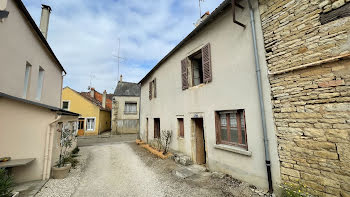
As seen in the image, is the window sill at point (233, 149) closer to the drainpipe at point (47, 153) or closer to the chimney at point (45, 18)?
the drainpipe at point (47, 153)

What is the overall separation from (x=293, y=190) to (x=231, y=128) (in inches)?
82.6

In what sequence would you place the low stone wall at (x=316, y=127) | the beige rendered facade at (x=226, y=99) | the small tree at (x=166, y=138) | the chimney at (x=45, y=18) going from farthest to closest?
the chimney at (x=45, y=18)
the small tree at (x=166, y=138)
the beige rendered facade at (x=226, y=99)
the low stone wall at (x=316, y=127)

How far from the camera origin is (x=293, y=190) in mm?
3008

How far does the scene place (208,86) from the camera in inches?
216

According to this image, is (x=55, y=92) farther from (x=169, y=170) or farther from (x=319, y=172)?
(x=319, y=172)

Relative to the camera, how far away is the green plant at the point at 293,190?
286cm

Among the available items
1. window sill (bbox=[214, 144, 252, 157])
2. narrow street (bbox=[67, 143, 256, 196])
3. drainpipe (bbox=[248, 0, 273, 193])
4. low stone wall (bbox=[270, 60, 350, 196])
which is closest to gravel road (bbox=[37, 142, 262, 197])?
narrow street (bbox=[67, 143, 256, 196])

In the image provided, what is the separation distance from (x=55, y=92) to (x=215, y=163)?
10.5 metres

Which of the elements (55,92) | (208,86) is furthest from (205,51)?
(55,92)

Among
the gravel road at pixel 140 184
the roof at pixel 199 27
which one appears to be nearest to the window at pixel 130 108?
the roof at pixel 199 27

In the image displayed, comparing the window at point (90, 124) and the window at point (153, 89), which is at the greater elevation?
the window at point (153, 89)

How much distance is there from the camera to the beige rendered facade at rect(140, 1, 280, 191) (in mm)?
3783

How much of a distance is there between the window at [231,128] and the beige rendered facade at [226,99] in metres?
0.16

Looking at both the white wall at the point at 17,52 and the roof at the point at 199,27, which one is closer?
the white wall at the point at 17,52
